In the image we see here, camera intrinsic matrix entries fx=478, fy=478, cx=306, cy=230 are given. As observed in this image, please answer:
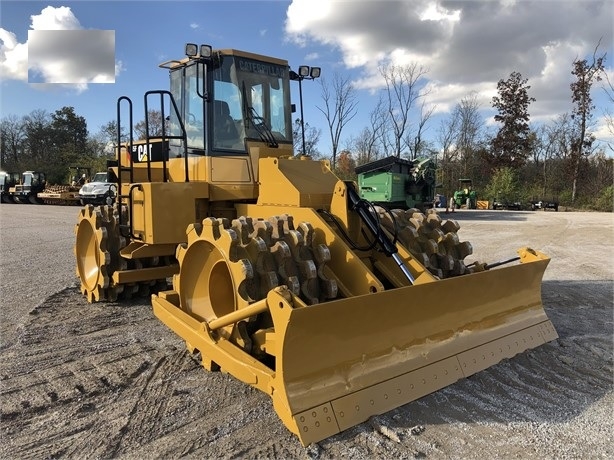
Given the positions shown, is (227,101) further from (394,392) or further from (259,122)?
(394,392)

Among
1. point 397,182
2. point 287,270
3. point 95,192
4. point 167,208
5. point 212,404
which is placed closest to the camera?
point 212,404

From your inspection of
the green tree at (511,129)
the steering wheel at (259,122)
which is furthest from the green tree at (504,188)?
the steering wheel at (259,122)

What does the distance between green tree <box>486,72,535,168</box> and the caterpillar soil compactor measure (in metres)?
39.5

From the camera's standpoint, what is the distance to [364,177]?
21.5 m

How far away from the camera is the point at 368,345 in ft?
11.3

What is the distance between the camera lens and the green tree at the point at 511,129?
135 feet

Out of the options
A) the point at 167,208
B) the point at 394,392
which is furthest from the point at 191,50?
the point at 394,392

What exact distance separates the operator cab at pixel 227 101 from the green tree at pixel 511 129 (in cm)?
3934

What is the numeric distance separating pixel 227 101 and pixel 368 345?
10.6 feet

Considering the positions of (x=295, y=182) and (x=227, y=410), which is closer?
(x=227, y=410)

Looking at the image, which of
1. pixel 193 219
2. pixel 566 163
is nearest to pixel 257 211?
pixel 193 219

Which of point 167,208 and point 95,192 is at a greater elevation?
point 95,192

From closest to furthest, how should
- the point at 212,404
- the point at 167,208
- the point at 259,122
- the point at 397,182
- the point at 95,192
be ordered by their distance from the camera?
the point at 212,404 < the point at 167,208 < the point at 259,122 < the point at 397,182 < the point at 95,192

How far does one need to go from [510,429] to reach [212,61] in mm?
→ 4455
